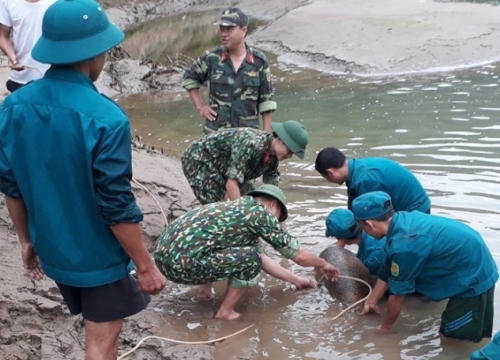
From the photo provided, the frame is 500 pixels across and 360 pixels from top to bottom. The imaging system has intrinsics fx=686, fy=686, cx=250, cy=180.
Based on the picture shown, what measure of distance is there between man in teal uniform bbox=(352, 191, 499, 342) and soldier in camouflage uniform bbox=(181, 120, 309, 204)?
1.06 m

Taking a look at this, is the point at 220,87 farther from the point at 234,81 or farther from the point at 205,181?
the point at 205,181

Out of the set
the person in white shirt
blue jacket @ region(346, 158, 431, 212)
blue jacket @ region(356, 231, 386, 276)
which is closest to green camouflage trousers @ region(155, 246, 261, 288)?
blue jacket @ region(346, 158, 431, 212)

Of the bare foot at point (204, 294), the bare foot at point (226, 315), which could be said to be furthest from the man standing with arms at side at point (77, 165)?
the bare foot at point (204, 294)

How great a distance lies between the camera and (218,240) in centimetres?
468

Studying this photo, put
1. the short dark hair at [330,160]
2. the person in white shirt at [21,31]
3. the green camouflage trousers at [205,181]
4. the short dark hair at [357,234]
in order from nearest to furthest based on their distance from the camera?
the short dark hair at [330,160]
the person in white shirt at [21,31]
the short dark hair at [357,234]
the green camouflage trousers at [205,181]

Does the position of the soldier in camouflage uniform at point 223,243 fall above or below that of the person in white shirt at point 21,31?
below

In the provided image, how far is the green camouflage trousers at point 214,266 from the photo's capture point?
15.3ft

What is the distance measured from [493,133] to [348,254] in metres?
4.62

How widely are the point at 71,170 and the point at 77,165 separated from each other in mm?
36

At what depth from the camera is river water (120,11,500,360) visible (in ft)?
15.4

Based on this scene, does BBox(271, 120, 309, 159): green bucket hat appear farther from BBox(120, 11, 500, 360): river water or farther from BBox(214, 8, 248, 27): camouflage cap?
BBox(214, 8, 248, 27): camouflage cap

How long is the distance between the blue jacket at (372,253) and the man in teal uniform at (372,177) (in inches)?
13.7

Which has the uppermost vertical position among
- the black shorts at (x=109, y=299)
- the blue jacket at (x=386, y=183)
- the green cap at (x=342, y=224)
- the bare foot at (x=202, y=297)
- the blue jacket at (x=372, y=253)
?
the black shorts at (x=109, y=299)

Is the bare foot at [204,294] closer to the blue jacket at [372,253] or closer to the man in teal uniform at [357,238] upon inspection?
the man in teal uniform at [357,238]
